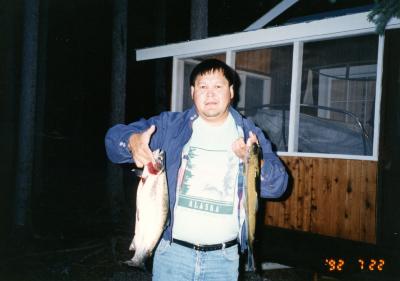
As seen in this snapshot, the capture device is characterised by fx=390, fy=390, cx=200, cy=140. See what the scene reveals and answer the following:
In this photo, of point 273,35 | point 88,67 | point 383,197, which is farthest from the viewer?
point 88,67

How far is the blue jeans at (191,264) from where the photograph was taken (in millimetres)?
2764

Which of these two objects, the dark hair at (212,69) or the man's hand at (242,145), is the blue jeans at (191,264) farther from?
the dark hair at (212,69)

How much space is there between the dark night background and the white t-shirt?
705 centimetres

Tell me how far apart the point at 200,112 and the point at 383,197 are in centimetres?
369

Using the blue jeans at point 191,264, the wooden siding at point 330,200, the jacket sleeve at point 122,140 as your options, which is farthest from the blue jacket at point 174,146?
the wooden siding at point 330,200

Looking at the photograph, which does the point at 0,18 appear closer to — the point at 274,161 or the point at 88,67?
the point at 274,161

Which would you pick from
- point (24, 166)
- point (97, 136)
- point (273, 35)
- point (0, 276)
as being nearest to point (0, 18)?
point (24, 166)

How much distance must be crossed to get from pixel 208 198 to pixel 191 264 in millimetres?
485

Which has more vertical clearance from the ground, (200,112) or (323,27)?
(323,27)

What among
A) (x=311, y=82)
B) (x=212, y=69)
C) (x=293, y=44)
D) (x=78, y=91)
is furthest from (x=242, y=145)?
(x=78, y=91)

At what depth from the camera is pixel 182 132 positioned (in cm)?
294

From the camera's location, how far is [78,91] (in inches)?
1021

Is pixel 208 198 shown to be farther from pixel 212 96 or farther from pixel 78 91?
pixel 78 91

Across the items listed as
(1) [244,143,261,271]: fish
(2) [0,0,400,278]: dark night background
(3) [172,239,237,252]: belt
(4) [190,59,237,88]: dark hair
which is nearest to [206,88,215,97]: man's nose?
(4) [190,59,237,88]: dark hair
